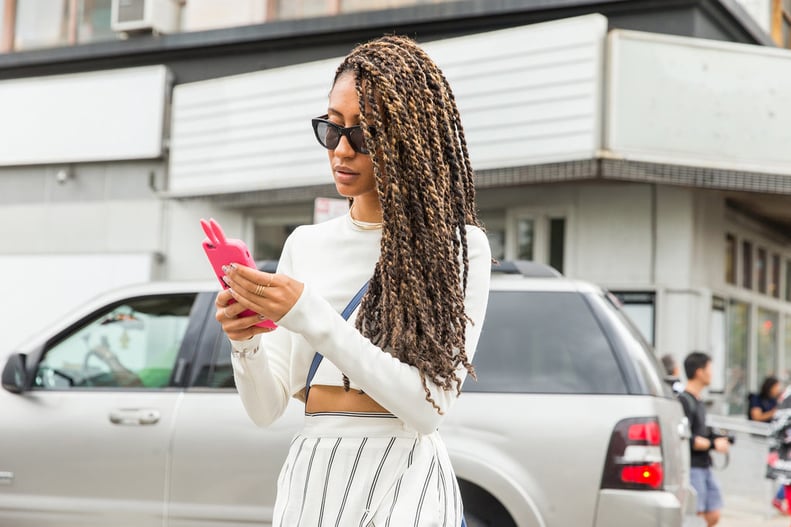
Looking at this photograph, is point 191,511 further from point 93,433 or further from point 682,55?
point 682,55

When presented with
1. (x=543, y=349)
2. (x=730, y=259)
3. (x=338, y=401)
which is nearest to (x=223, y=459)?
(x=543, y=349)

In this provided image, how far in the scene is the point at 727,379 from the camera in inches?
595

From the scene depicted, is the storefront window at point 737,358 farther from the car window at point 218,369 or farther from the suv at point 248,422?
the car window at point 218,369

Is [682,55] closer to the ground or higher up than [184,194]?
higher up

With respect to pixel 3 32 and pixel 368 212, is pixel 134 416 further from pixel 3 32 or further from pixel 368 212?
pixel 3 32

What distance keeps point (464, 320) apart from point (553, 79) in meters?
10.9

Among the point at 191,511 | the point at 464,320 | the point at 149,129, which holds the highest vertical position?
the point at 149,129

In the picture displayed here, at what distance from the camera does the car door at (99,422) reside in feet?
17.6

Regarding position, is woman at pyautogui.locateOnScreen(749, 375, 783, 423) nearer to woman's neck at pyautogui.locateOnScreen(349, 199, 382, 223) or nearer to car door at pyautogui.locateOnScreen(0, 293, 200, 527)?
car door at pyautogui.locateOnScreen(0, 293, 200, 527)

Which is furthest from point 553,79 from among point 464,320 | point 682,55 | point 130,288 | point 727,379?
point 464,320

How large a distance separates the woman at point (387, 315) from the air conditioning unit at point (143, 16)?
14.9 metres

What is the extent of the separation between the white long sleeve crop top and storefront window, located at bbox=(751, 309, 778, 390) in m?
14.9

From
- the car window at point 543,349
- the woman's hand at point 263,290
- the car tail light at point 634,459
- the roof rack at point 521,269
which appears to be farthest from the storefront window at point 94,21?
the woman's hand at point 263,290

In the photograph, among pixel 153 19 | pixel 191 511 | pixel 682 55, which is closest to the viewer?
pixel 191 511
